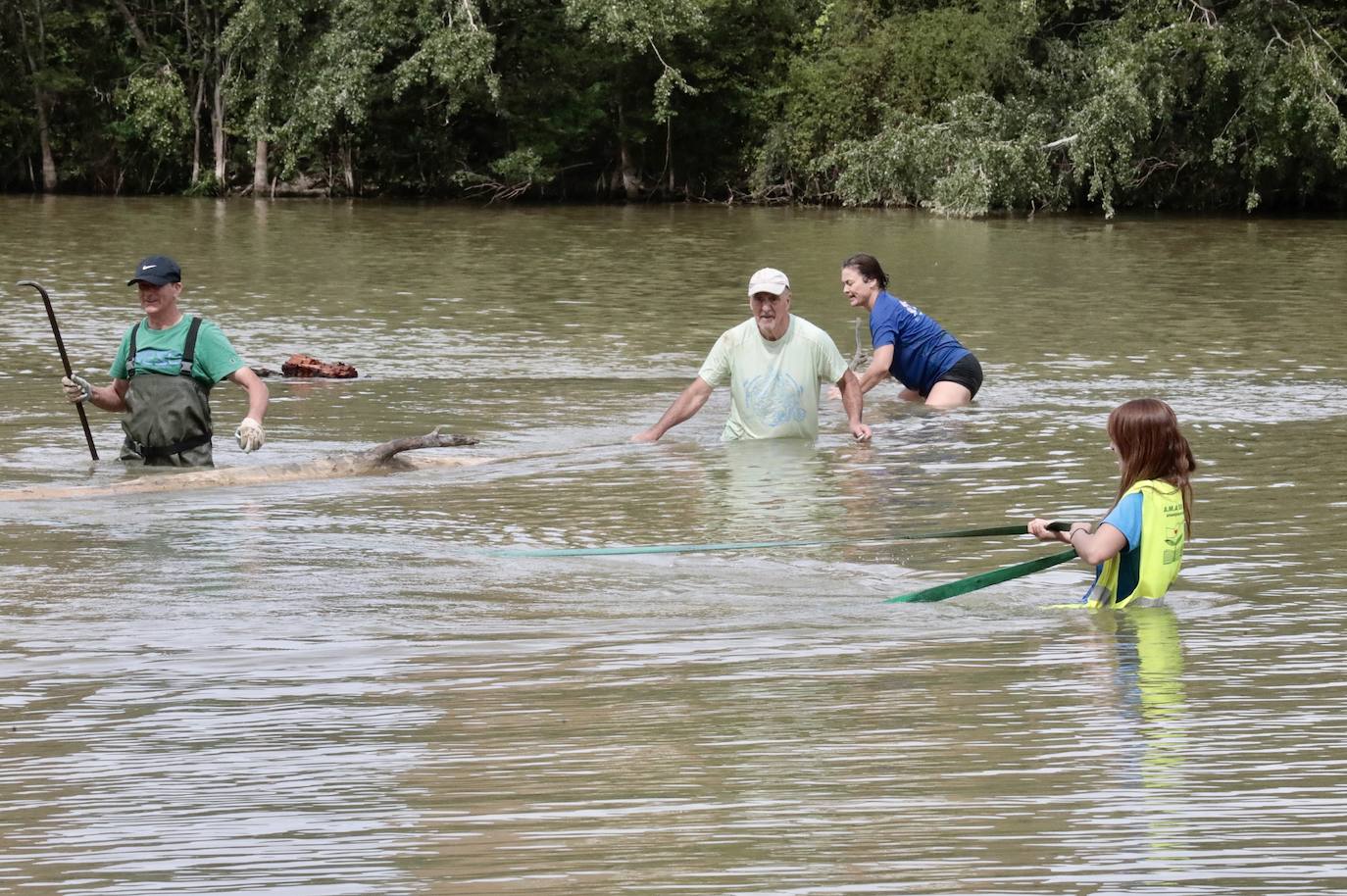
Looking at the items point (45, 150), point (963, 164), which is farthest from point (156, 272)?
point (45, 150)

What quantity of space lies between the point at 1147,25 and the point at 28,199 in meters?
24.9

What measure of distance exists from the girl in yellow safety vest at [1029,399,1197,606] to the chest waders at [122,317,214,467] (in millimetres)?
4501

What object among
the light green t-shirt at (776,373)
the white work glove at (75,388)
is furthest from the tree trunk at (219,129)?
the white work glove at (75,388)

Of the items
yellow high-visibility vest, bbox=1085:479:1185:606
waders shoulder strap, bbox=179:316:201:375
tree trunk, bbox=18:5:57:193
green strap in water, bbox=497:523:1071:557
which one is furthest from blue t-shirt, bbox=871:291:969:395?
tree trunk, bbox=18:5:57:193

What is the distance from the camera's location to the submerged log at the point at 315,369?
14.8 m

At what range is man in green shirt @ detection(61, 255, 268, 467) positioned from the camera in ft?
29.1

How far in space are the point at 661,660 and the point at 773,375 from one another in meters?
4.85

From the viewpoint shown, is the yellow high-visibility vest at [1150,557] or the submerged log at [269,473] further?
the submerged log at [269,473]

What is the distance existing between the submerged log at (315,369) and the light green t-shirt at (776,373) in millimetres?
4998

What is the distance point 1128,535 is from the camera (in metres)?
6.54

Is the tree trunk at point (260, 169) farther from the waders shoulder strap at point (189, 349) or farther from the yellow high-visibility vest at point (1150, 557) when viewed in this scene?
the yellow high-visibility vest at point (1150, 557)

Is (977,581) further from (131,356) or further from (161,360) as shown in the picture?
(131,356)

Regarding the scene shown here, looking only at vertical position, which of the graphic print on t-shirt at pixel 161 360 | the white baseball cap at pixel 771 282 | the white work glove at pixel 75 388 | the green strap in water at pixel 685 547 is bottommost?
the green strap in water at pixel 685 547

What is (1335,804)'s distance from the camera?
431 cm
